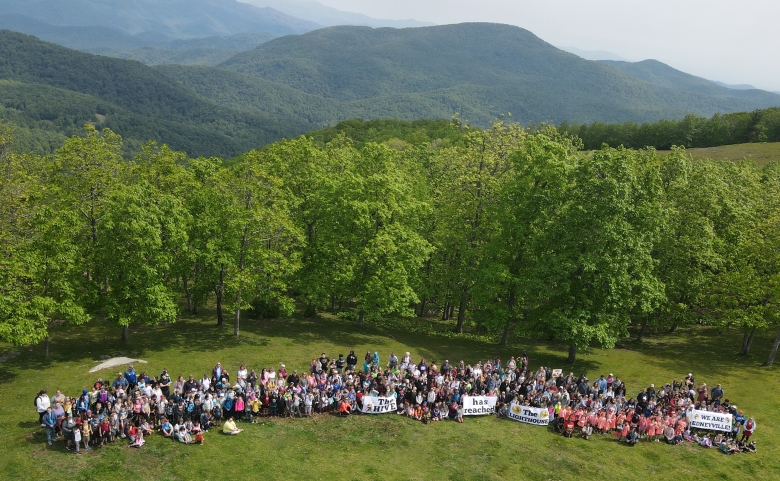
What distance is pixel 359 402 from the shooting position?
2836 centimetres

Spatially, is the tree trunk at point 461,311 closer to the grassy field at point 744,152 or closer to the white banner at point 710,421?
the white banner at point 710,421

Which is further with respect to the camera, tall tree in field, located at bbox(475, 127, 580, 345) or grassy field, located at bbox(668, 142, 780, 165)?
grassy field, located at bbox(668, 142, 780, 165)

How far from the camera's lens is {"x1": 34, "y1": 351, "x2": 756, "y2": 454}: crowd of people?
23.9 meters

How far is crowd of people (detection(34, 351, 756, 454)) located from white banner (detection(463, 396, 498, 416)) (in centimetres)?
32

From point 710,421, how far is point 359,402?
17862 mm

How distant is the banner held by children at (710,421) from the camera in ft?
90.9

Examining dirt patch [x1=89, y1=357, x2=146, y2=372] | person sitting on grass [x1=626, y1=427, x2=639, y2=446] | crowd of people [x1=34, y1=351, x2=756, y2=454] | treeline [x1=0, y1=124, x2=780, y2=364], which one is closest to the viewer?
crowd of people [x1=34, y1=351, x2=756, y2=454]

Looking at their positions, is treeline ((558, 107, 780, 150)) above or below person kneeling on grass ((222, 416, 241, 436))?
above

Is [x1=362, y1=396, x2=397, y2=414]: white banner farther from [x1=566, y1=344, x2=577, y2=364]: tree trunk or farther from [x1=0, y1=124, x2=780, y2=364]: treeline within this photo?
[x1=566, y1=344, x2=577, y2=364]: tree trunk

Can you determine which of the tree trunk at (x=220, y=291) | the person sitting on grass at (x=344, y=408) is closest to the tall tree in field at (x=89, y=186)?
the tree trunk at (x=220, y=291)

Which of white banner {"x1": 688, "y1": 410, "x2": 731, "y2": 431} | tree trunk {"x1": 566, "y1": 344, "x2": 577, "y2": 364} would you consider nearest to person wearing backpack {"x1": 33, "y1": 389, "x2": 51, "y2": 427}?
tree trunk {"x1": 566, "y1": 344, "x2": 577, "y2": 364}

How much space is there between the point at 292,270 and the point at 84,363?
45.4ft

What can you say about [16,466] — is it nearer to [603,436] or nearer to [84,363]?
[84,363]

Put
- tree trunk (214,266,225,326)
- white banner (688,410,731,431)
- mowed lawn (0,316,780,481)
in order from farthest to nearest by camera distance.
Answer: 1. tree trunk (214,266,225,326)
2. white banner (688,410,731,431)
3. mowed lawn (0,316,780,481)
